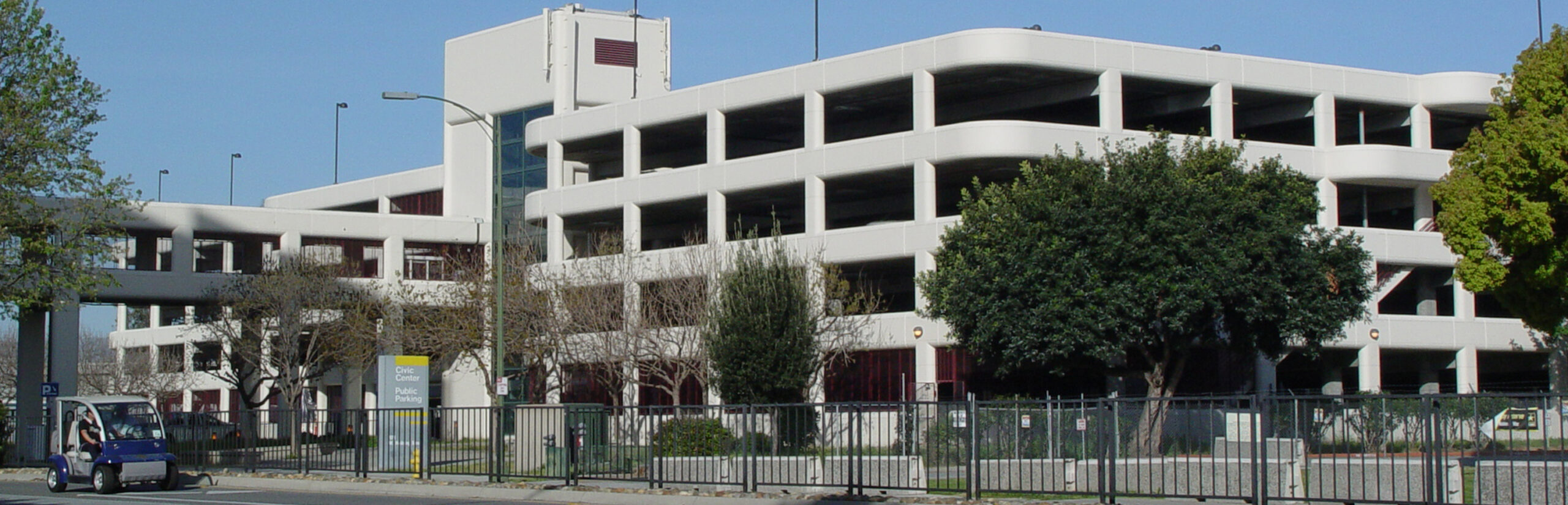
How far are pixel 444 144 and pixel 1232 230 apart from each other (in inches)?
1535

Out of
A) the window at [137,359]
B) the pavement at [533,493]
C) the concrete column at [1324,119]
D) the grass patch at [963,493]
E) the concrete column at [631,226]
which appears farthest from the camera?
the window at [137,359]

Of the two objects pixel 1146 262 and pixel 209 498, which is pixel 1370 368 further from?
pixel 209 498

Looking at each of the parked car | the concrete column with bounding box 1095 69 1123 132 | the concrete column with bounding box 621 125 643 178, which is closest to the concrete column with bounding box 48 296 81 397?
the parked car

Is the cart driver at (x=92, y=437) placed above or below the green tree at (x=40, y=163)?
below

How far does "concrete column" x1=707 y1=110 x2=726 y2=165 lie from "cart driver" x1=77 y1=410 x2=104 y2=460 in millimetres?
24465

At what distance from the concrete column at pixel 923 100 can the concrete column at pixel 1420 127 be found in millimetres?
15465

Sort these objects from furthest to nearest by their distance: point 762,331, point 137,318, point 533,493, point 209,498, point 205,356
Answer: point 137,318 < point 205,356 < point 762,331 < point 533,493 < point 209,498

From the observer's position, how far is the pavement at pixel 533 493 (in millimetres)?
22500

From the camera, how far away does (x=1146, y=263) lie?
36312mm

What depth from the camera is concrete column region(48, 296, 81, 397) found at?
46.5 meters

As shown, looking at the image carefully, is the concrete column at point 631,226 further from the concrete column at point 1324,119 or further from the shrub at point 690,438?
the shrub at point 690,438

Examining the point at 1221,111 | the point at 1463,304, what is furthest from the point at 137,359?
the point at 1463,304

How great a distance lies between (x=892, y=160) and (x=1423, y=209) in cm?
1695

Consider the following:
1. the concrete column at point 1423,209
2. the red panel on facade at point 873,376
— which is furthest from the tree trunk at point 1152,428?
the concrete column at point 1423,209
